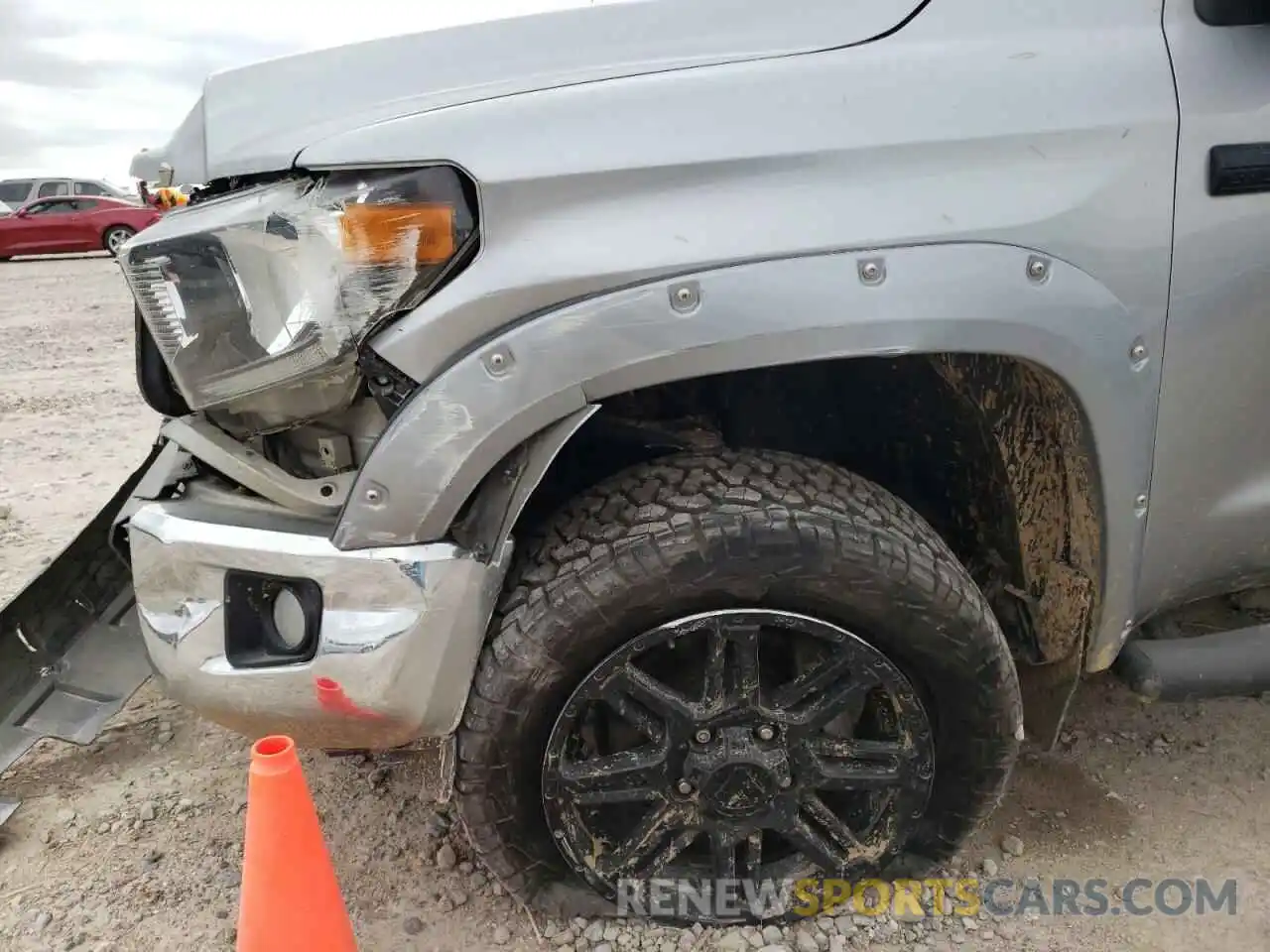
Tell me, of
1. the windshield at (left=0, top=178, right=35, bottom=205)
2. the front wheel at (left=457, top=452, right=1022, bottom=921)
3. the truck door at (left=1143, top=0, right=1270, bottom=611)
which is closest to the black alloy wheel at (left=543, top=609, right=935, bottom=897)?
the front wheel at (left=457, top=452, right=1022, bottom=921)

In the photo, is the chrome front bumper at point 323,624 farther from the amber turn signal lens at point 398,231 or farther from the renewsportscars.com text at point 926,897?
the renewsportscars.com text at point 926,897

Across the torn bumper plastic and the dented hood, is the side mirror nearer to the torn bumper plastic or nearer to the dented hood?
the dented hood

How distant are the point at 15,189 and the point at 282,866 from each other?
70.5 feet

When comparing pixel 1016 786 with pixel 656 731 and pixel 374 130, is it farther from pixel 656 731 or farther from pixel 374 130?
pixel 374 130

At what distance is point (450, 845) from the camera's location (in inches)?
82.5

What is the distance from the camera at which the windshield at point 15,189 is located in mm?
18109

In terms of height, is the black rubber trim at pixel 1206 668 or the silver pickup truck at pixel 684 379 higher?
the silver pickup truck at pixel 684 379

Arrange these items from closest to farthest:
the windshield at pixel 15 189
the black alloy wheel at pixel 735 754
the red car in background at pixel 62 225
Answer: the black alloy wheel at pixel 735 754, the red car in background at pixel 62 225, the windshield at pixel 15 189

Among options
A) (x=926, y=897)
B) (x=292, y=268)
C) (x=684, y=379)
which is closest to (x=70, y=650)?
(x=292, y=268)

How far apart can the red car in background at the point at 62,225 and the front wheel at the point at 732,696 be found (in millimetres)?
18007

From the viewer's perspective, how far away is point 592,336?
1.33m

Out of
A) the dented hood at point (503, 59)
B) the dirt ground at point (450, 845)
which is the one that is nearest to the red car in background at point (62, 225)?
the dirt ground at point (450, 845)

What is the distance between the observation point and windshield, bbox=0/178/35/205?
1811 cm

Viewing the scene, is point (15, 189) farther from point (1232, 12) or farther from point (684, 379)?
point (1232, 12)
